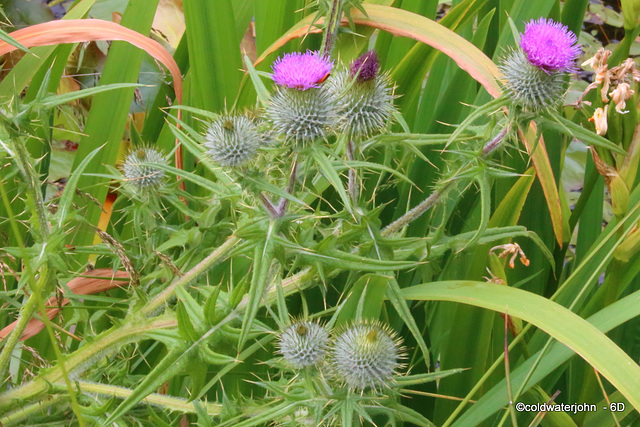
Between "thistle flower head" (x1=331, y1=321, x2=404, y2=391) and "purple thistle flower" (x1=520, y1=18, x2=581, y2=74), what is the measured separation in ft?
2.64

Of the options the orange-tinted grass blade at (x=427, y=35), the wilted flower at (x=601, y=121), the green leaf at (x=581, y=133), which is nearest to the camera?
the green leaf at (x=581, y=133)

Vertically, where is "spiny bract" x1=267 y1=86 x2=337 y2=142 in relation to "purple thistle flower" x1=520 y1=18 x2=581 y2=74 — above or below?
below

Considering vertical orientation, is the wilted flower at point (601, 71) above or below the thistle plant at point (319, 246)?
above

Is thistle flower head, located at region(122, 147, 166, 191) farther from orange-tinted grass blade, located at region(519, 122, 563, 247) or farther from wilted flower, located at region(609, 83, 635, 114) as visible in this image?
wilted flower, located at region(609, 83, 635, 114)

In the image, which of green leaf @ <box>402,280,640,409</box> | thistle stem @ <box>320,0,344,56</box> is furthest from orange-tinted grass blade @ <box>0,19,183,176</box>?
green leaf @ <box>402,280,640,409</box>

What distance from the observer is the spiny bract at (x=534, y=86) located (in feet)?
5.11

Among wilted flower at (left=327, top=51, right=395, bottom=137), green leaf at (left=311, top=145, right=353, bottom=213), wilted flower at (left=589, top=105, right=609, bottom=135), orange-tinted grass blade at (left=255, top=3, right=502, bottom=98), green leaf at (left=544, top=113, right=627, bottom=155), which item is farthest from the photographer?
orange-tinted grass blade at (left=255, top=3, right=502, bottom=98)

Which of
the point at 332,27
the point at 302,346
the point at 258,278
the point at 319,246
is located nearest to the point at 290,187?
the point at 319,246

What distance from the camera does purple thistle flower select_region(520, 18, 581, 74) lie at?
157cm

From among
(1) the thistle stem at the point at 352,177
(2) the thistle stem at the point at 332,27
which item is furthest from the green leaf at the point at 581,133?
(2) the thistle stem at the point at 332,27

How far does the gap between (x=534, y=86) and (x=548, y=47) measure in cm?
11

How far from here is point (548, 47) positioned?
5.17ft

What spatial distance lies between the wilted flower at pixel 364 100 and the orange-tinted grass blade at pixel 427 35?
0.26m

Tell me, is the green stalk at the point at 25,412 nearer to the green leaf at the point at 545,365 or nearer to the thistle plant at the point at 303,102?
the thistle plant at the point at 303,102
